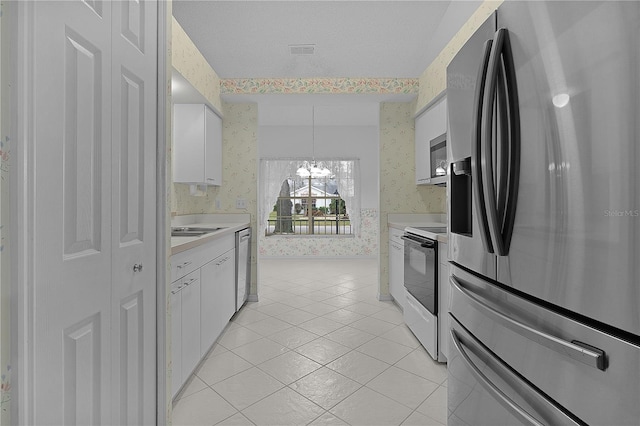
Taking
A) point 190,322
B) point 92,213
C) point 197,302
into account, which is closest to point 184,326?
point 190,322

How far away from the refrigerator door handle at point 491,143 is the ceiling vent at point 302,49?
246cm

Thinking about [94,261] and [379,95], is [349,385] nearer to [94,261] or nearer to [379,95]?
[94,261]

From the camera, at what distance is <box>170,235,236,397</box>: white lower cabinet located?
1.85 meters

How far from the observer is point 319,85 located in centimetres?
382

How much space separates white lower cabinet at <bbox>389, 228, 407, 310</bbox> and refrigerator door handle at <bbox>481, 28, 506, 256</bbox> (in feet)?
8.25

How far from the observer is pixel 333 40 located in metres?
3.00

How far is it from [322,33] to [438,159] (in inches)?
59.1

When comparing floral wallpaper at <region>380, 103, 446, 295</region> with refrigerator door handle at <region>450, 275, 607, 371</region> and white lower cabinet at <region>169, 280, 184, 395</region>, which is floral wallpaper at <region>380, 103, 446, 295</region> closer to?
white lower cabinet at <region>169, 280, 184, 395</region>

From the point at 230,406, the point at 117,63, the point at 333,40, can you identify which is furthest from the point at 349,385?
the point at 333,40

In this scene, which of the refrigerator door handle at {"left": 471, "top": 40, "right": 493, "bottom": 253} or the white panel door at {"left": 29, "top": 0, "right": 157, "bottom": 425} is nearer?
the white panel door at {"left": 29, "top": 0, "right": 157, "bottom": 425}

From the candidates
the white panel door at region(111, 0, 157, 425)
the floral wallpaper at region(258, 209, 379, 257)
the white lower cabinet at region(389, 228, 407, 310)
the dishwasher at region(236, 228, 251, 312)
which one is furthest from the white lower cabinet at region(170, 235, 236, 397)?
the floral wallpaper at region(258, 209, 379, 257)

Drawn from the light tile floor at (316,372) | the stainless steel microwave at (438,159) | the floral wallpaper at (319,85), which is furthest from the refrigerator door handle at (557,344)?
the floral wallpaper at (319,85)

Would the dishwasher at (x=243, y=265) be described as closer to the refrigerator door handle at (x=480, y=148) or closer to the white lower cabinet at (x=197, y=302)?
the white lower cabinet at (x=197, y=302)

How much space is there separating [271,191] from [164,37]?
223 inches
